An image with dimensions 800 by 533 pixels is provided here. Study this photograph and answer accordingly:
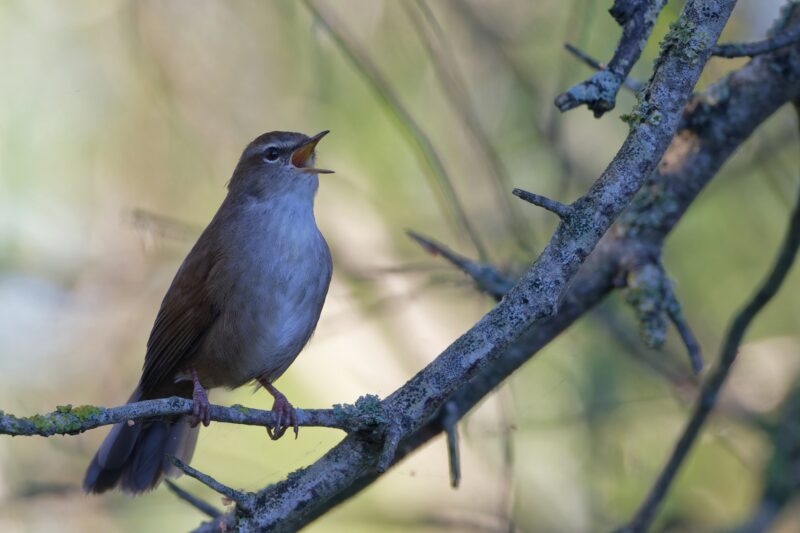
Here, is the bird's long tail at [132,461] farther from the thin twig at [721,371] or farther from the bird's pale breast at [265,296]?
the thin twig at [721,371]

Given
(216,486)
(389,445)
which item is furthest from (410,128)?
(216,486)

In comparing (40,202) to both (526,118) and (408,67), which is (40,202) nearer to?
(408,67)

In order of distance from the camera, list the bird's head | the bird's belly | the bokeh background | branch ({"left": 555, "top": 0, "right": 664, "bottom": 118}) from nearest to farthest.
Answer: branch ({"left": 555, "top": 0, "right": 664, "bottom": 118}) < the bird's belly < the bird's head < the bokeh background

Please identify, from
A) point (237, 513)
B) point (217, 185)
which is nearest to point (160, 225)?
point (217, 185)

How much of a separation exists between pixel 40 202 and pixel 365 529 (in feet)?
9.75

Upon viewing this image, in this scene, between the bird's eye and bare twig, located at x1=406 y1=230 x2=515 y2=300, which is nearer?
bare twig, located at x1=406 y1=230 x2=515 y2=300

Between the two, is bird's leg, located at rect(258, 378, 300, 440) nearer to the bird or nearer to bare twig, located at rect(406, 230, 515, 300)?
the bird

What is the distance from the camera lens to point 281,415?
344 centimetres

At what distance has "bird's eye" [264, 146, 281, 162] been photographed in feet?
15.4

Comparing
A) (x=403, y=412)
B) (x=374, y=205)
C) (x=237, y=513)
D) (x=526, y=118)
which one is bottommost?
(x=237, y=513)

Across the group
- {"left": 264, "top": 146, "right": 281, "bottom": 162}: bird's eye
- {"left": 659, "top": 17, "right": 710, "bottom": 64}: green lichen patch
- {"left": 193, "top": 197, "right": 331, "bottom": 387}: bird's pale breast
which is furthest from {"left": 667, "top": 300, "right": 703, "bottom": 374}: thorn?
{"left": 264, "top": 146, "right": 281, "bottom": 162}: bird's eye

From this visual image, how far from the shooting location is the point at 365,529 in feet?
19.7

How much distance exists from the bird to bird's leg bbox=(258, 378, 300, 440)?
0.01 meters

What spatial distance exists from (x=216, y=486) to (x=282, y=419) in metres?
0.93
